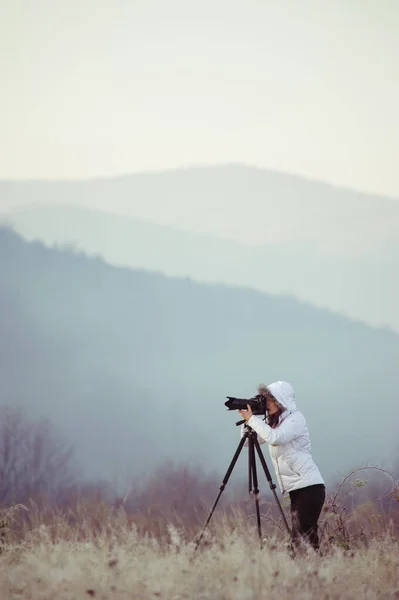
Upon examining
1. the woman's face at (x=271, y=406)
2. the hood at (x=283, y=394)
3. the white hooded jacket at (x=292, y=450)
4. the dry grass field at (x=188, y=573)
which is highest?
the hood at (x=283, y=394)

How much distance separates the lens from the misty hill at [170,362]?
2258cm

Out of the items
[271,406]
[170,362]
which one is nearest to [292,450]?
[271,406]

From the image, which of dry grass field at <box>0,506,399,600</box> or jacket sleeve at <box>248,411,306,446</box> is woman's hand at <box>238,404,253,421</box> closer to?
jacket sleeve at <box>248,411,306,446</box>

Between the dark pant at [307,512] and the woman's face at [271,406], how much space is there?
18.1 inches

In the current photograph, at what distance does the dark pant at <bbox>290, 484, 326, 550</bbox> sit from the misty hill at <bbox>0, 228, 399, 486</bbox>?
58.4ft

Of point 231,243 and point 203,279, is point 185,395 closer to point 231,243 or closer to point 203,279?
point 203,279

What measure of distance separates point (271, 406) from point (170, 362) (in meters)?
21.9

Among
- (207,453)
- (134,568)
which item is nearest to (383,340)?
(207,453)

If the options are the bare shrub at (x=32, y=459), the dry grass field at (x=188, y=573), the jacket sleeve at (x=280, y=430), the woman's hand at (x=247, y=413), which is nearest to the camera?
the dry grass field at (x=188, y=573)

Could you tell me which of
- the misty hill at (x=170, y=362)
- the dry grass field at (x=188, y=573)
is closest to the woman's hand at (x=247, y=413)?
the dry grass field at (x=188, y=573)

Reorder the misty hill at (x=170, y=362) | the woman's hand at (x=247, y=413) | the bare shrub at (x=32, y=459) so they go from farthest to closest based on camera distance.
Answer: the bare shrub at (x=32, y=459) < the misty hill at (x=170, y=362) < the woman's hand at (x=247, y=413)

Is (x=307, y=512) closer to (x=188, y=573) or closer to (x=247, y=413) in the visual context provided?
(x=247, y=413)

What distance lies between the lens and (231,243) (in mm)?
18828

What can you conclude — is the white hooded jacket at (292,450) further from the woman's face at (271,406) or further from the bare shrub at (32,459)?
the bare shrub at (32,459)
